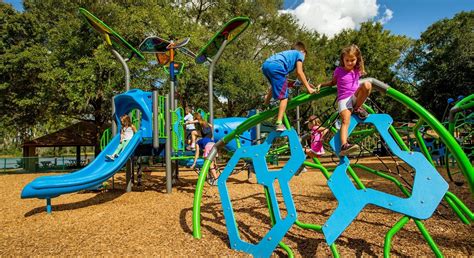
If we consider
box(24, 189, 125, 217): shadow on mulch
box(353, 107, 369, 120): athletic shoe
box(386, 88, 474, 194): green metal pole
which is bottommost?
box(24, 189, 125, 217): shadow on mulch

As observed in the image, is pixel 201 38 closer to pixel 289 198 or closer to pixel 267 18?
pixel 267 18

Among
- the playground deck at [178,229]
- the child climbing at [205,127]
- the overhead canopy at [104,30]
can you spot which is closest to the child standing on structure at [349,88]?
the playground deck at [178,229]

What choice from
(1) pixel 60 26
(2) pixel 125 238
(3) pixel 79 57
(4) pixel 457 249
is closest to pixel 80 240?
(2) pixel 125 238

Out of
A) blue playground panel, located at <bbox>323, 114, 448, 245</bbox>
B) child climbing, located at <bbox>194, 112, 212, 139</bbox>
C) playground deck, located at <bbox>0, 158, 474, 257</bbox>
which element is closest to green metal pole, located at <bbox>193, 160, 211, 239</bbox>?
playground deck, located at <bbox>0, 158, 474, 257</bbox>

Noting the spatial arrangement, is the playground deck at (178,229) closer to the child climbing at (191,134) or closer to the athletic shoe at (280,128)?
the athletic shoe at (280,128)

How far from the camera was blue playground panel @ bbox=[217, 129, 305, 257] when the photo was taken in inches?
129

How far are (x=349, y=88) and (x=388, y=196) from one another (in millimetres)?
1064

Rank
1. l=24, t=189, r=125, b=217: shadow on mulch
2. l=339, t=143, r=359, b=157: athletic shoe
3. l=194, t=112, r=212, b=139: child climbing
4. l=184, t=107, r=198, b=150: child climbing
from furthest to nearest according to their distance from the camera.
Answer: l=184, t=107, r=198, b=150: child climbing < l=194, t=112, r=212, b=139: child climbing < l=24, t=189, r=125, b=217: shadow on mulch < l=339, t=143, r=359, b=157: athletic shoe

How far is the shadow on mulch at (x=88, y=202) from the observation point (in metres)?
6.34

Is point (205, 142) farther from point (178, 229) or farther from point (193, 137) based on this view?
point (178, 229)

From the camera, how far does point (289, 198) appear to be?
3303 mm

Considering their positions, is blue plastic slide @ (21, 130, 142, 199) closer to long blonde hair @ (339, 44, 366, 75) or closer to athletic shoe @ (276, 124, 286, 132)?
athletic shoe @ (276, 124, 286, 132)

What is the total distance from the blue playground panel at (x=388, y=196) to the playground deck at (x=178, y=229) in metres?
0.81

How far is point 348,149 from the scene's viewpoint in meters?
3.00
